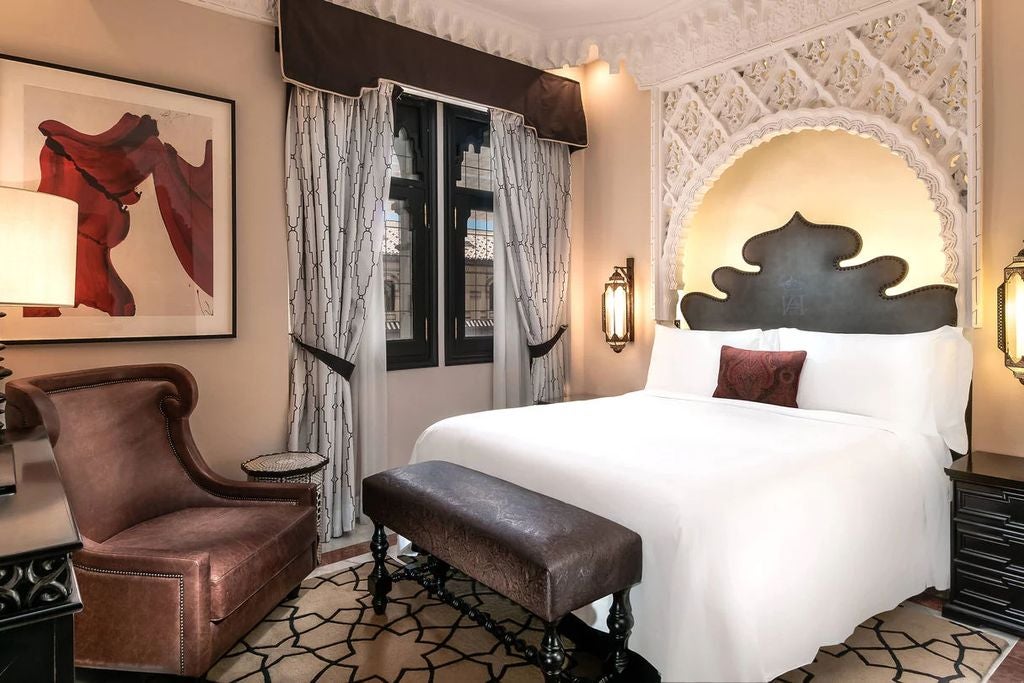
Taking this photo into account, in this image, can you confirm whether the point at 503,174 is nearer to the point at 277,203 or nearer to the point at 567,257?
the point at 567,257

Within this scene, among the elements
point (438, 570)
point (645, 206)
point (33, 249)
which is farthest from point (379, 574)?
point (645, 206)

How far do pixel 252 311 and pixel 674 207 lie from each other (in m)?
2.59

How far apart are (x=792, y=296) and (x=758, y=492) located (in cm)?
196

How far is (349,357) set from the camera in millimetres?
3449

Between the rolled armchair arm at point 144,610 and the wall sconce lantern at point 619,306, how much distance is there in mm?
2987

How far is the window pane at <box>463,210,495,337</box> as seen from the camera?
13.9 ft

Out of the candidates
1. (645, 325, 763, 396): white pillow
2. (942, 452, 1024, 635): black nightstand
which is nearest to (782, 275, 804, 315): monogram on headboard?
(645, 325, 763, 396): white pillow

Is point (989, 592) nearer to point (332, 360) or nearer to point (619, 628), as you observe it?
point (619, 628)

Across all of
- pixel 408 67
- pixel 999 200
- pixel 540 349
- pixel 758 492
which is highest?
pixel 408 67

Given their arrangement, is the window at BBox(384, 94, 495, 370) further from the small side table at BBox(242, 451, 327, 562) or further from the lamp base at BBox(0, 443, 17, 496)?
the lamp base at BBox(0, 443, 17, 496)

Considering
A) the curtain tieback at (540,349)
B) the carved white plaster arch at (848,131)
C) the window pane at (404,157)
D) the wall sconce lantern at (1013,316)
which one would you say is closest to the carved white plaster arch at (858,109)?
the carved white plaster arch at (848,131)

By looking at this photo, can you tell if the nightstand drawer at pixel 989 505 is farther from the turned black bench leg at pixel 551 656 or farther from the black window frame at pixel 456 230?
the black window frame at pixel 456 230

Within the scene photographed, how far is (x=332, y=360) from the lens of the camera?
337 centimetres

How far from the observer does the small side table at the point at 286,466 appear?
2871 millimetres
